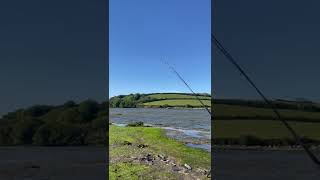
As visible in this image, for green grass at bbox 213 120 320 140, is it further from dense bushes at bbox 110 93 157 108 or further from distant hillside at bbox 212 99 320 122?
dense bushes at bbox 110 93 157 108

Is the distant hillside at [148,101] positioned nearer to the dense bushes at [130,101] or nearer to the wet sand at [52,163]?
the dense bushes at [130,101]

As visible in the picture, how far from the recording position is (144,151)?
53.6 feet

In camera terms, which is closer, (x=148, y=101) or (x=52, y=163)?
(x=52, y=163)

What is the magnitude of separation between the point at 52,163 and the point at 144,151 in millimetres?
6736

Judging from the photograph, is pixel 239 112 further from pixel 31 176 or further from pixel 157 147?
pixel 157 147

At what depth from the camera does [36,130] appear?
9906 mm

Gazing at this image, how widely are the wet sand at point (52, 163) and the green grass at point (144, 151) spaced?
5.48 ft

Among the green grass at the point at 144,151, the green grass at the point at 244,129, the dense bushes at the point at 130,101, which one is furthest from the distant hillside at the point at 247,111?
the dense bushes at the point at 130,101

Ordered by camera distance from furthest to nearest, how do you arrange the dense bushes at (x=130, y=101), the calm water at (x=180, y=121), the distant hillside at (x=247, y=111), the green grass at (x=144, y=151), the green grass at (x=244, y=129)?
the calm water at (x=180, y=121)
the dense bushes at (x=130, y=101)
the green grass at (x=144, y=151)
the green grass at (x=244, y=129)
the distant hillside at (x=247, y=111)

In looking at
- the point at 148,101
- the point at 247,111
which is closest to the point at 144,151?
the point at 148,101

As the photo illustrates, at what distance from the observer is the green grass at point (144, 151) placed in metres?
12.6

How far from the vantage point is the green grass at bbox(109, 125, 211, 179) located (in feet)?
41.3

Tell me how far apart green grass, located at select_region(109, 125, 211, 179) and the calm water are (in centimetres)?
54

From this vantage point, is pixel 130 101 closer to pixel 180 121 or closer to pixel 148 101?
pixel 148 101
